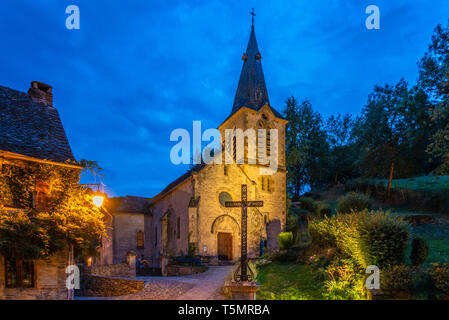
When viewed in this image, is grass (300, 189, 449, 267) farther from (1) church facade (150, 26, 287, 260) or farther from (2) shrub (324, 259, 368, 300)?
(1) church facade (150, 26, 287, 260)

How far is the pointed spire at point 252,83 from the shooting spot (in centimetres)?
3397

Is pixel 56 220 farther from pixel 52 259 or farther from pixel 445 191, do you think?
pixel 445 191

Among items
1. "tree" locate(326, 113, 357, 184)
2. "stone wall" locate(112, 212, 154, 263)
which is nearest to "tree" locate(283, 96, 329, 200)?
"tree" locate(326, 113, 357, 184)

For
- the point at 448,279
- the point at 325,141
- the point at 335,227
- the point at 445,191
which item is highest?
the point at 325,141

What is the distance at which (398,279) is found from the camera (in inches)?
405

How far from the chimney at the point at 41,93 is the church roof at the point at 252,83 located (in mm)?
20781

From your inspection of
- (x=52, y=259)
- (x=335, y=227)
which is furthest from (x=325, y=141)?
(x=52, y=259)

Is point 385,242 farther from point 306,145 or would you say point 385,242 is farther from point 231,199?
point 306,145

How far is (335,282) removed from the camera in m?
12.2

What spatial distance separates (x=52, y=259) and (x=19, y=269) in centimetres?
122

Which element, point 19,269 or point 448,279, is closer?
point 448,279

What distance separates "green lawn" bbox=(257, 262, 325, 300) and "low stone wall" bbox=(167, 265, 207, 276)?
571 centimetres

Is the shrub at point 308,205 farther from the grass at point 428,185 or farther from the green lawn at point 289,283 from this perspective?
the green lawn at point 289,283

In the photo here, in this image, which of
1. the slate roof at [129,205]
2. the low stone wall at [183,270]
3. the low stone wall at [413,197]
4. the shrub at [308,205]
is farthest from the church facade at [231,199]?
the low stone wall at [413,197]
